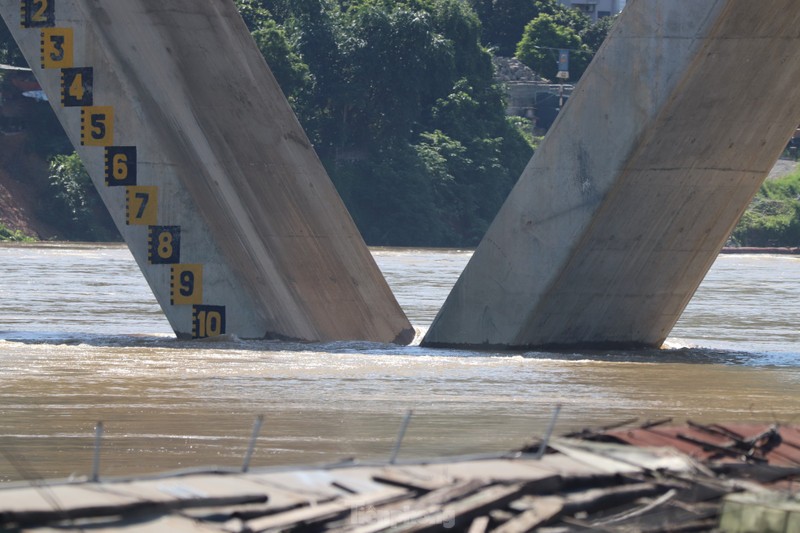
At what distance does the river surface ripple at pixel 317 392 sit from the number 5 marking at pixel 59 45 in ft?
13.8

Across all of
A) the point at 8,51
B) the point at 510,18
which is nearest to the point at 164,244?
the point at 8,51

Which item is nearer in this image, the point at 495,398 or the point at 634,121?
the point at 495,398

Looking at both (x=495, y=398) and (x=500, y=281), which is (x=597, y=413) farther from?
(x=500, y=281)

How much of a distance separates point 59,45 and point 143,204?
2.69 meters

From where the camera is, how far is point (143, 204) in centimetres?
2552

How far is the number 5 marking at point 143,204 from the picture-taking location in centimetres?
2545

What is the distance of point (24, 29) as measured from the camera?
25.7 m

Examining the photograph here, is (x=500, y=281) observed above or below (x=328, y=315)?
above

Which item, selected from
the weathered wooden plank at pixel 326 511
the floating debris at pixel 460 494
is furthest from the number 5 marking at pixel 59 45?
the weathered wooden plank at pixel 326 511

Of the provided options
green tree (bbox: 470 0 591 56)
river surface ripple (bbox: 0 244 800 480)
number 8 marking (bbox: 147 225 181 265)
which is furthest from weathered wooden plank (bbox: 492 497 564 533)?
green tree (bbox: 470 0 591 56)

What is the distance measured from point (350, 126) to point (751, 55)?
2494 inches

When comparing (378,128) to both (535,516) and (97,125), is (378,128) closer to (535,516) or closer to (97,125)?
(97,125)

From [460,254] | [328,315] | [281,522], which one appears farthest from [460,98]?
[281,522]

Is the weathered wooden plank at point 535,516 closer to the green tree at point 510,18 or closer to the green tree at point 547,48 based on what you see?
the green tree at point 547,48
